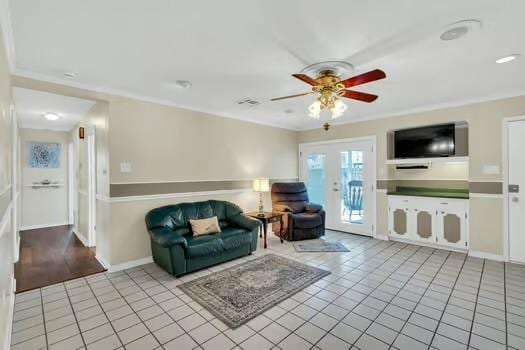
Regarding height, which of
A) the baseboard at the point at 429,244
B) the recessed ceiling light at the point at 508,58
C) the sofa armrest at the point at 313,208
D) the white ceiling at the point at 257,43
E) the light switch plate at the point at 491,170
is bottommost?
the baseboard at the point at 429,244

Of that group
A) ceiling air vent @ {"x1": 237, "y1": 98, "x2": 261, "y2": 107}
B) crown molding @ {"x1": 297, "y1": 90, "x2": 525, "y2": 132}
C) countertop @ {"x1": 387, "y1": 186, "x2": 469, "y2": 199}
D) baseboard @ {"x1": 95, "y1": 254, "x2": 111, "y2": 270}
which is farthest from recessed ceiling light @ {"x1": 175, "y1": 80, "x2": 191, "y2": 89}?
countertop @ {"x1": 387, "y1": 186, "x2": 469, "y2": 199}

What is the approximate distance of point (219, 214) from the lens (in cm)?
419

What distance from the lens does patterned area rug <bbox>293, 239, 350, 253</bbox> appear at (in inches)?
164

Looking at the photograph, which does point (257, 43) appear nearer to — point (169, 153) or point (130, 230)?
point (169, 153)

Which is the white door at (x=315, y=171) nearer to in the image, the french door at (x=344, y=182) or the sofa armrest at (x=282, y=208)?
the french door at (x=344, y=182)

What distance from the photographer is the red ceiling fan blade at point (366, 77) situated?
2.03m

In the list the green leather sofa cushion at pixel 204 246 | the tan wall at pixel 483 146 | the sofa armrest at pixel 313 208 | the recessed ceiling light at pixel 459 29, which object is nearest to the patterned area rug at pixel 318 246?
the sofa armrest at pixel 313 208

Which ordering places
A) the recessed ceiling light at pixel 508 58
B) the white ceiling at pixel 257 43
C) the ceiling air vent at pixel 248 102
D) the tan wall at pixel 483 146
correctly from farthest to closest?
1. the ceiling air vent at pixel 248 102
2. the tan wall at pixel 483 146
3. the recessed ceiling light at pixel 508 58
4. the white ceiling at pixel 257 43

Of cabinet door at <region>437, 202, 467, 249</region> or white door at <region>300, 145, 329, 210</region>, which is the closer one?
cabinet door at <region>437, 202, 467, 249</region>

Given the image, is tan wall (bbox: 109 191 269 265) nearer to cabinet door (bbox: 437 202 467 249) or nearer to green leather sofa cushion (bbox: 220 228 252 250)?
green leather sofa cushion (bbox: 220 228 252 250)

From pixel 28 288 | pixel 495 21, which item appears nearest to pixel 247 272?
pixel 28 288

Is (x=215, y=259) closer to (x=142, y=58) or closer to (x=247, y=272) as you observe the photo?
(x=247, y=272)

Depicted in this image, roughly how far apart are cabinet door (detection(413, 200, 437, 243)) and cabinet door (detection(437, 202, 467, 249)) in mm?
85

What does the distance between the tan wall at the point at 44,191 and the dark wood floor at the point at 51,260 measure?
72 cm
